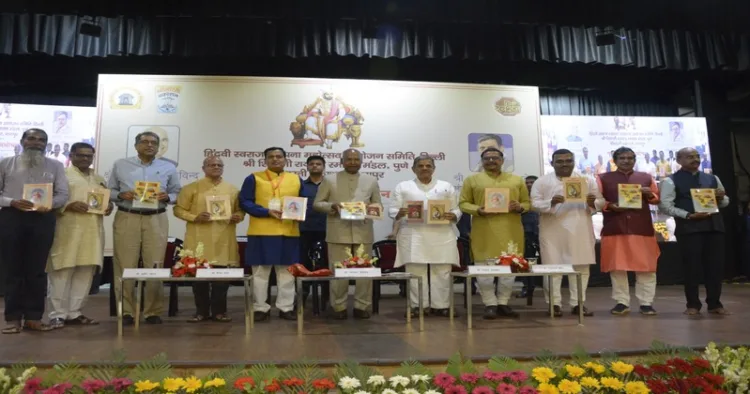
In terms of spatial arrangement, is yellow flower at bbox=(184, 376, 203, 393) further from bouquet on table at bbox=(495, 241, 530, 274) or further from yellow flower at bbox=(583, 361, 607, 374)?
bouquet on table at bbox=(495, 241, 530, 274)

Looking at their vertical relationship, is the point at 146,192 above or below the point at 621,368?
above

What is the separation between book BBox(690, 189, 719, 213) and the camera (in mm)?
4520

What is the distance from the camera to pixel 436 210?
4.46m

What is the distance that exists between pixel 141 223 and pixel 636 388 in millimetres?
3750

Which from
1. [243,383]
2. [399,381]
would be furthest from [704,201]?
[243,383]

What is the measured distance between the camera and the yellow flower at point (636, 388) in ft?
7.14

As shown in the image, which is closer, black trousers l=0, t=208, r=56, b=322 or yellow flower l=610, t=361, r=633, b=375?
yellow flower l=610, t=361, r=633, b=375

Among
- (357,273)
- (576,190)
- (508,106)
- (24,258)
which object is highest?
(508,106)

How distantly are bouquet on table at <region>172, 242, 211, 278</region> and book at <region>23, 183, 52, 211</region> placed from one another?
3.30ft

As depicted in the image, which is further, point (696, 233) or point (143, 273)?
point (696, 233)

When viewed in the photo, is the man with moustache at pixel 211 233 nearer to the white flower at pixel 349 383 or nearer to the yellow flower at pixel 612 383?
the white flower at pixel 349 383

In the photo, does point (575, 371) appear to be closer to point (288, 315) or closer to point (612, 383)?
point (612, 383)

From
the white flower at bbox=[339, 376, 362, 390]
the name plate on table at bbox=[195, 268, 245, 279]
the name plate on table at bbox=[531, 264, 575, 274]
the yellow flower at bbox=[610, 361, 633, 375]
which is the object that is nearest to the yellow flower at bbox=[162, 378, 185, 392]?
the white flower at bbox=[339, 376, 362, 390]

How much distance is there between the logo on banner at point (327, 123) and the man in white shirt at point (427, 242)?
215cm
